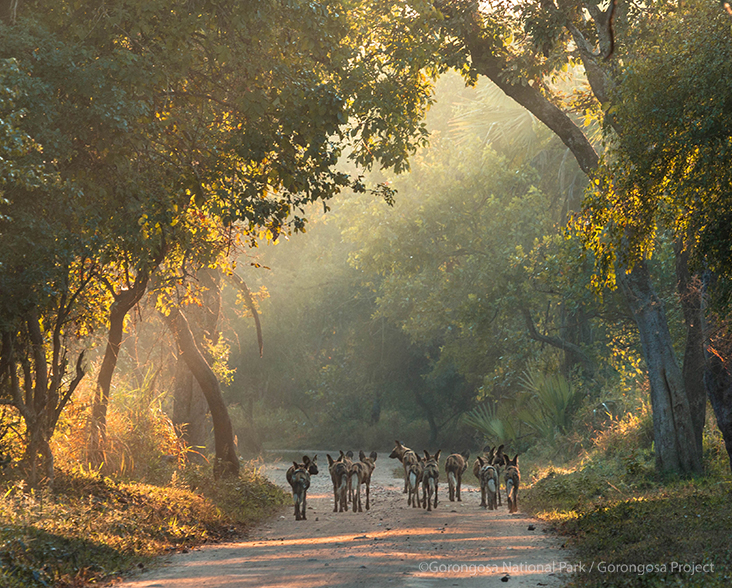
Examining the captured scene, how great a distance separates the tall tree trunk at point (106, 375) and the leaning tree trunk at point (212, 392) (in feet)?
6.89

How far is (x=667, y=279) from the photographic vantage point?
22094 millimetres

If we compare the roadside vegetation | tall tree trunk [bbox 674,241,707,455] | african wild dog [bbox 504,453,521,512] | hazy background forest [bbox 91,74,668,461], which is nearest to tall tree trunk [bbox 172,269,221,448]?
hazy background forest [bbox 91,74,668,461]

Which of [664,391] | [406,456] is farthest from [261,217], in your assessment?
[664,391]

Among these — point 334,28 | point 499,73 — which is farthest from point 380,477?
point 334,28

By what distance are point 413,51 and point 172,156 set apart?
4.72 meters

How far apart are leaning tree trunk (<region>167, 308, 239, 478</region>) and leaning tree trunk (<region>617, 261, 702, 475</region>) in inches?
329

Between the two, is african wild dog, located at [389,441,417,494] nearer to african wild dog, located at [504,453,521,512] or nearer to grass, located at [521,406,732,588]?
african wild dog, located at [504,453,521,512]

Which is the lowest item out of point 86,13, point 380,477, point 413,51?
point 380,477

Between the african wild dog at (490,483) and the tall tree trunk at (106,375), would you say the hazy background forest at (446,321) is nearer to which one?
the tall tree trunk at (106,375)

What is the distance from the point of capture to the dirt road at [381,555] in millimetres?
7148

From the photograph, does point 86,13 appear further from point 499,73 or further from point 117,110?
point 499,73

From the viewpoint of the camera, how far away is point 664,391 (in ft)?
45.7

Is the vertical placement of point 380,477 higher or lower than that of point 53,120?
lower

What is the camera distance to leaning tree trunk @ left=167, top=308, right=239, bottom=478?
15.6m
